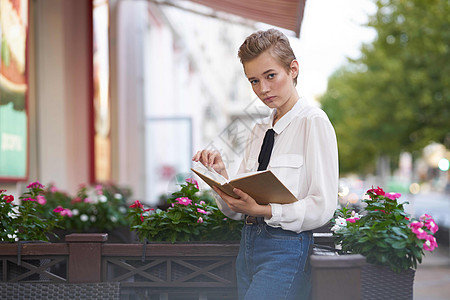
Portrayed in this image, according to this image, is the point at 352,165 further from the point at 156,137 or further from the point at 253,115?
the point at 253,115

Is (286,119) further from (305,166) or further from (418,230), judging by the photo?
(418,230)

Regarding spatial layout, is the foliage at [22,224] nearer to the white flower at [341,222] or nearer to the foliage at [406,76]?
the white flower at [341,222]

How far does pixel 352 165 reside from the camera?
5712 cm

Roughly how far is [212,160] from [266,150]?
0.29 metres

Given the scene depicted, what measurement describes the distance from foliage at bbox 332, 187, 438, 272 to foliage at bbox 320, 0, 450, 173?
12.9 m

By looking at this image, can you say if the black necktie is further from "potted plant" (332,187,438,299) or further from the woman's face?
"potted plant" (332,187,438,299)

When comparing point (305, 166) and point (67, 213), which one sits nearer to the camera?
point (305, 166)

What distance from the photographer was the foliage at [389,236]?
252 cm

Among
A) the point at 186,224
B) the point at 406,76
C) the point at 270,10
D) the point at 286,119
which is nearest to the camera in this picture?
the point at 286,119

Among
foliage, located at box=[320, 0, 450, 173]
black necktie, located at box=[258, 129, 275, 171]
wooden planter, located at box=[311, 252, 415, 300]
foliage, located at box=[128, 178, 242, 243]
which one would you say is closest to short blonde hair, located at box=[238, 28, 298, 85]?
black necktie, located at box=[258, 129, 275, 171]

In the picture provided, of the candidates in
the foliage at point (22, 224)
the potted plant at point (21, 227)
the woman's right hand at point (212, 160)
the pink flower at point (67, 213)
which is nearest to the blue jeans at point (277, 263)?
the woman's right hand at point (212, 160)

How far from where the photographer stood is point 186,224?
10.6 feet

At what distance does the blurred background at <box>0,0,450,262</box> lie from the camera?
→ 20.5 ft

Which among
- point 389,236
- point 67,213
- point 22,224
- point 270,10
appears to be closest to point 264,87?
point 389,236
